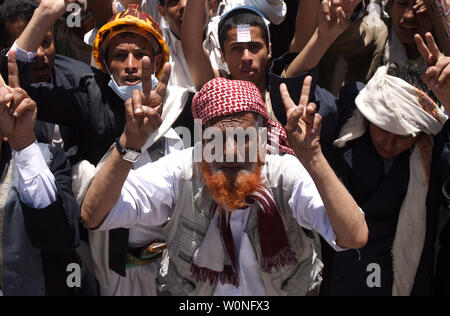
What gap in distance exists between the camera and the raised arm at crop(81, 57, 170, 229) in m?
3.12

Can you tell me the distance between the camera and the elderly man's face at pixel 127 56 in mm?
4164

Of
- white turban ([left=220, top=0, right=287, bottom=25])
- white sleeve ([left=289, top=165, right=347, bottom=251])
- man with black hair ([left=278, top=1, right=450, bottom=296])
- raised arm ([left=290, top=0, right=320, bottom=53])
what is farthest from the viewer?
white turban ([left=220, top=0, right=287, bottom=25])

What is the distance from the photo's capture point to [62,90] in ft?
13.3

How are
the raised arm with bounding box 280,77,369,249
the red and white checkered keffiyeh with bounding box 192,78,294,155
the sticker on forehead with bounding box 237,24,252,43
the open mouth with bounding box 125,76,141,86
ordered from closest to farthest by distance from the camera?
1. the raised arm with bounding box 280,77,369,249
2. the red and white checkered keffiyeh with bounding box 192,78,294,155
3. the open mouth with bounding box 125,76,141,86
4. the sticker on forehead with bounding box 237,24,252,43

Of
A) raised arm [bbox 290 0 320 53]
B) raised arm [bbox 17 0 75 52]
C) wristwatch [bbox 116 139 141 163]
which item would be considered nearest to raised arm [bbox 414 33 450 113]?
raised arm [bbox 290 0 320 53]

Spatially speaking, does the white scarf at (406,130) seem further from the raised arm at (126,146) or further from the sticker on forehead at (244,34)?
the raised arm at (126,146)

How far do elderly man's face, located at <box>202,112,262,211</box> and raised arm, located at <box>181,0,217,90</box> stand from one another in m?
0.92

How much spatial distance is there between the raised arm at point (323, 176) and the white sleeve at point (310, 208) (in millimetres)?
90

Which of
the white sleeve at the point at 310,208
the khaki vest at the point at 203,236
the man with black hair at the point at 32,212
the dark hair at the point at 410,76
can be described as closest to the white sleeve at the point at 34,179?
the man with black hair at the point at 32,212

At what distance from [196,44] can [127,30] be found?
433 mm

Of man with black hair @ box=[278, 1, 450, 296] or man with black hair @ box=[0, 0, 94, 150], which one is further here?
man with black hair @ box=[0, 0, 94, 150]

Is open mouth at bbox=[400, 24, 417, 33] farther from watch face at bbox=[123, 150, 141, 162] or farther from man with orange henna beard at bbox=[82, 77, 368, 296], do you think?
watch face at bbox=[123, 150, 141, 162]

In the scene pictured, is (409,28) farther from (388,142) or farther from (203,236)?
(203,236)
